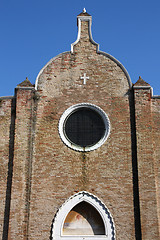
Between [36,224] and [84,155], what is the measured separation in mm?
3145

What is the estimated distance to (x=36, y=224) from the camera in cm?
1122

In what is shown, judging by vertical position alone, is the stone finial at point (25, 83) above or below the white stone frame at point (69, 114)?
above

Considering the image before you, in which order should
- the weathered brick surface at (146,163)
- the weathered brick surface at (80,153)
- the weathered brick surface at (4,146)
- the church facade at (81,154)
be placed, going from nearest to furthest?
the weathered brick surface at (146,163) → the church facade at (81,154) → the weathered brick surface at (80,153) → the weathered brick surface at (4,146)

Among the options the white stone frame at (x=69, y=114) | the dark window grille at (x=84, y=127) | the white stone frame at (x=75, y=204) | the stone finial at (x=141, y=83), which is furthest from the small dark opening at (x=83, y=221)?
the stone finial at (x=141, y=83)

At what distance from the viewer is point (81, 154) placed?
1209cm

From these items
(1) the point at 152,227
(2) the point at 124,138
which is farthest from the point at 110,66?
(1) the point at 152,227

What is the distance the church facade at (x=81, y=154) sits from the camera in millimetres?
11227

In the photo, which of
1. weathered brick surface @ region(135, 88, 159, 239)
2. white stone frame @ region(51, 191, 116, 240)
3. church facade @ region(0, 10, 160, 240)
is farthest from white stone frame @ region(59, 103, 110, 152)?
white stone frame @ region(51, 191, 116, 240)

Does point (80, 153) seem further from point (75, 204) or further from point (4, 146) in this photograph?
point (4, 146)

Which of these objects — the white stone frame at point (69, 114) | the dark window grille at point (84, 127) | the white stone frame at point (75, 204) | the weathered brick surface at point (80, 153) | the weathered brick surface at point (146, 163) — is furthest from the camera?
the dark window grille at point (84, 127)

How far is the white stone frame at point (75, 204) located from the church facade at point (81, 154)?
0.03 meters

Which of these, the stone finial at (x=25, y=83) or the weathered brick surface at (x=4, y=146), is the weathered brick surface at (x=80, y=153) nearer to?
the stone finial at (x=25, y=83)

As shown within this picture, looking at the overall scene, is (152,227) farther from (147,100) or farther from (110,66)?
(110,66)

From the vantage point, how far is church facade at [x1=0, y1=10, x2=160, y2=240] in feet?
36.8
